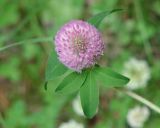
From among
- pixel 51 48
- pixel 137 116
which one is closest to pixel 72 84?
pixel 137 116

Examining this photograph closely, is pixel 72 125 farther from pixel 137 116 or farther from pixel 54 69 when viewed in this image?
pixel 54 69

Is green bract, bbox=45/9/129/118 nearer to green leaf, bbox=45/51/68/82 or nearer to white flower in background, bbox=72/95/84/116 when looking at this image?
green leaf, bbox=45/51/68/82

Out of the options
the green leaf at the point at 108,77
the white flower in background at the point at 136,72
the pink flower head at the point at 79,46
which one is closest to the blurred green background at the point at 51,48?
the white flower in background at the point at 136,72

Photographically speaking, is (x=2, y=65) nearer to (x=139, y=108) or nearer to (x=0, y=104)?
(x=0, y=104)

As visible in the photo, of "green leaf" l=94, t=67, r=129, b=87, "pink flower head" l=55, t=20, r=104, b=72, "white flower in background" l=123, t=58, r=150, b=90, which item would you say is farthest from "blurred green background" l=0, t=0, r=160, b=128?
"pink flower head" l=55, t=20, r=104, b=72

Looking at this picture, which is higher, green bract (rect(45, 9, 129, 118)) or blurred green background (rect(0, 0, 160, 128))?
green bract (rect(45, 9, 129, 118))

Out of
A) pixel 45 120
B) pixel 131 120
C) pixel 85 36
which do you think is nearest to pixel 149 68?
pixel 131 120

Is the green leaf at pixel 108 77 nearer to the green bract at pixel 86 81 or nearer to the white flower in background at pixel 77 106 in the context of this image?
the green bract at pixel 86 81
